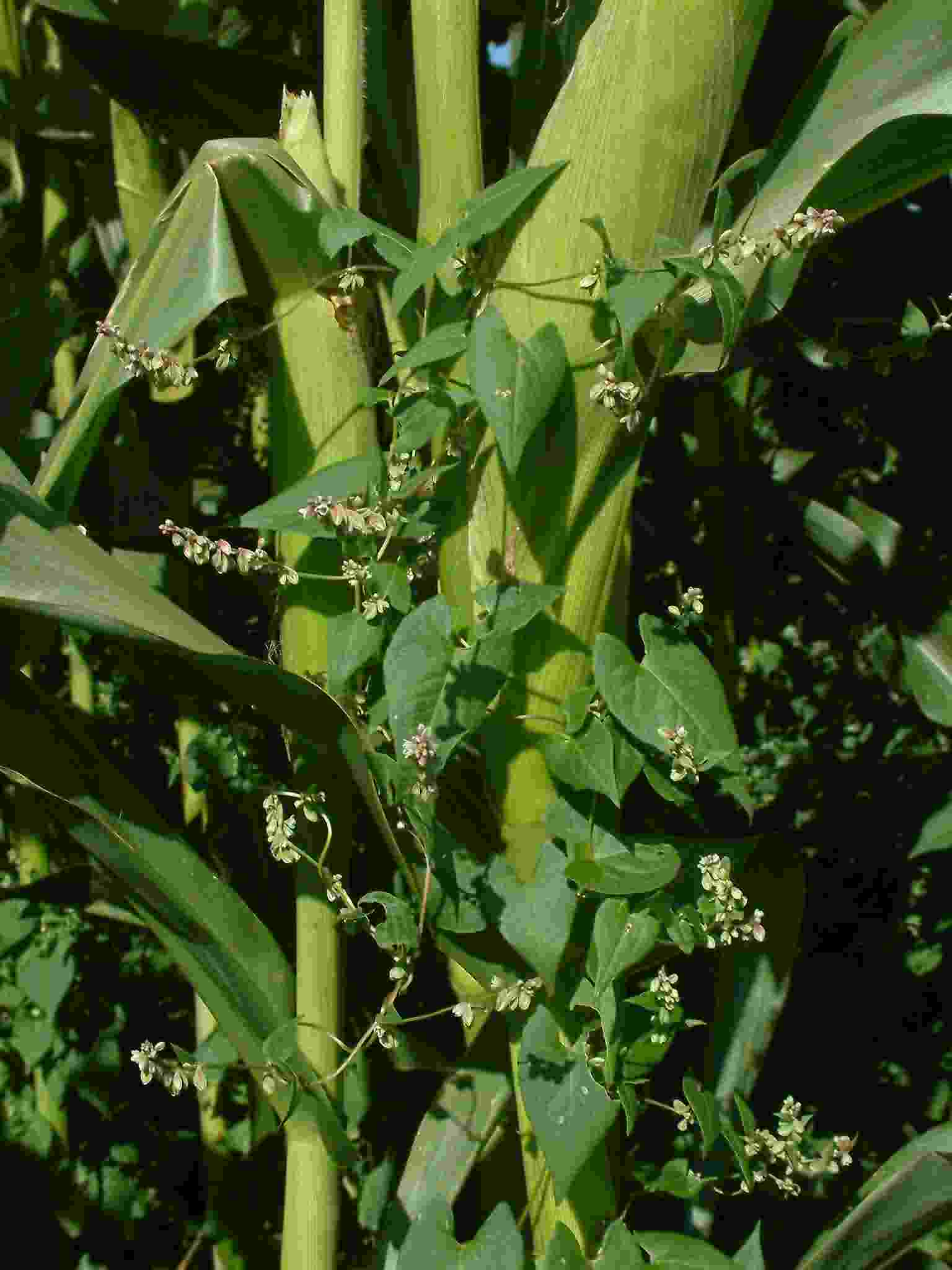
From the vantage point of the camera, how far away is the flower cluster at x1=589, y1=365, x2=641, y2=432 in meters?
0.63

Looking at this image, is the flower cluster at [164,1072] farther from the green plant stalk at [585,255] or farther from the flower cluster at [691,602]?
the flower cluster at [691,602]

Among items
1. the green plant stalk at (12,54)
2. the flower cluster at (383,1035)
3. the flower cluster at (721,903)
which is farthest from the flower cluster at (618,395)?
the green plant stalk at (12,54)

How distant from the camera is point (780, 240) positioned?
0.64m

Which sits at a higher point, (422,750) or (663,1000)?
(422,750)

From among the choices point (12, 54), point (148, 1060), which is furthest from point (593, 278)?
point (12, 54)

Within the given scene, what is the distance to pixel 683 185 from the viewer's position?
0.67 metres

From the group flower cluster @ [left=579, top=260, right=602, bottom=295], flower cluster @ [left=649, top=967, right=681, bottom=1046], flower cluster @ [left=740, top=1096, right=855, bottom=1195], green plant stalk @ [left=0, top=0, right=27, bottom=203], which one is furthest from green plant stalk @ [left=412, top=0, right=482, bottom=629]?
green plant stalk @ [left=0, top=0, right=27, bottom=203]

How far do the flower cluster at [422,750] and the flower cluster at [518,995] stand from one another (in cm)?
12

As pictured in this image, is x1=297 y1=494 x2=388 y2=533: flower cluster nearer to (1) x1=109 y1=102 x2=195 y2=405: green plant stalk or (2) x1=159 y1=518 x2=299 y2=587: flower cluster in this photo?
(2) x1=159 y1=518 x2=299 y2=587: flower cluster

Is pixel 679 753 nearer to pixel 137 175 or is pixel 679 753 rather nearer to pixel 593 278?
pixel 593 278

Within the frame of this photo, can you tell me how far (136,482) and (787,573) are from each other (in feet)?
2.31

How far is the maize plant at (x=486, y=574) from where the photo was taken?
64cm

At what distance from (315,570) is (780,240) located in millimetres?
291

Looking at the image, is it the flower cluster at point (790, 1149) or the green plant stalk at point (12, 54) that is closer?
the flower cluster at point (790, 1149)
